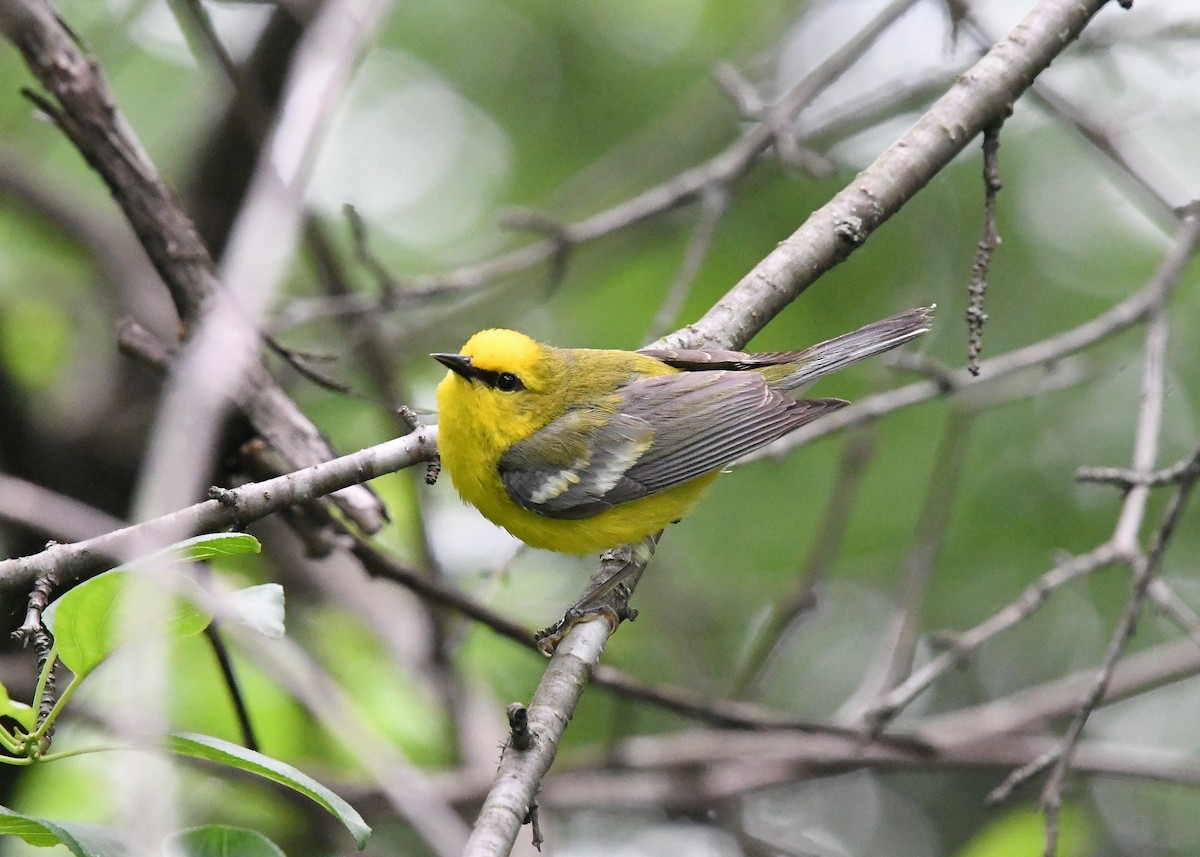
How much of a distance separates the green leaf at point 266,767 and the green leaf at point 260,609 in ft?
0.58

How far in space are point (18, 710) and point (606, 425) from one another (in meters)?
2.47

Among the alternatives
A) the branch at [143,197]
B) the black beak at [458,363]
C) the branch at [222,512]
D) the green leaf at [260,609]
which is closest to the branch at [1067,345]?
the black beak at [458,363]

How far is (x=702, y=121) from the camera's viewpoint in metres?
6.57

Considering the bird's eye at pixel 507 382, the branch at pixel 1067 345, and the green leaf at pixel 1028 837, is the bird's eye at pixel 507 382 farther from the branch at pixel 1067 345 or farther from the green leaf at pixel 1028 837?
the green leaf at pixel 1028 837

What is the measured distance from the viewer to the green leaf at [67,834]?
5.53 feet

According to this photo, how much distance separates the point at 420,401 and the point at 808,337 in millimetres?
2270

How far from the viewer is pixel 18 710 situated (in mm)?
1800

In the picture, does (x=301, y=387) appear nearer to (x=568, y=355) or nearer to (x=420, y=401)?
(x=420, y=401)

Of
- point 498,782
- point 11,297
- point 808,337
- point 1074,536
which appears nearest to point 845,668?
point 1074,536

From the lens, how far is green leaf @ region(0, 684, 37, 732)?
1.77 metres

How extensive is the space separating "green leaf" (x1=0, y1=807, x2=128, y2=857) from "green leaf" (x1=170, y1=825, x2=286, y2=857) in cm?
11

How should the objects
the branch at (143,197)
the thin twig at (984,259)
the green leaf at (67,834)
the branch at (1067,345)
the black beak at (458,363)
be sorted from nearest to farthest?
1. the green leaf at (67,834)
2. the thin twig at (984,259)
3. the branch at (143,197)
4. the black beak at (458,363)
5. the branch at (1067,345)

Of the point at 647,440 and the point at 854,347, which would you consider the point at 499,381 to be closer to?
the point at 647,440

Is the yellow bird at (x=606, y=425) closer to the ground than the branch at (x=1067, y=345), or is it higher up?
closer to the ground
